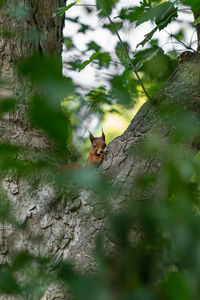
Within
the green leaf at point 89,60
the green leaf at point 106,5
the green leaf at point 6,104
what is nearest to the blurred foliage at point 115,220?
the green leaf at point 6,104

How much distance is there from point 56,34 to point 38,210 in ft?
4.45

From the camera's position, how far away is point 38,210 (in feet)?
5.68

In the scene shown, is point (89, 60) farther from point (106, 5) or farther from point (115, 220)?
point (115, 220)

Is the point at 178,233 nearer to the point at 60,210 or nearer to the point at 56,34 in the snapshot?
the point at 60,210

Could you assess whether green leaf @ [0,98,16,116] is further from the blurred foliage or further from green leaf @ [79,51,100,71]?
green leaf @ [79,51,100,71]

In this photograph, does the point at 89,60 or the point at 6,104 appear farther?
the point at 89,60

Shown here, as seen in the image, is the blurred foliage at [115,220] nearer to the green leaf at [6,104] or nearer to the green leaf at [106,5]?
the green leaf at [6,104]

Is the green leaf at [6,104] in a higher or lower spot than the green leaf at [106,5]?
lower

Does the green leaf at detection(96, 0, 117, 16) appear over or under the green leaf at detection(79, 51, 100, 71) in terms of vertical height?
under

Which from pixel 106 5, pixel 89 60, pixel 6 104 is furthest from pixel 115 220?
pixel 89 60

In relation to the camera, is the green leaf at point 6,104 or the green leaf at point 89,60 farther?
the green leaf at point 89,60

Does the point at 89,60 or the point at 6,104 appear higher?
the point at 89,60

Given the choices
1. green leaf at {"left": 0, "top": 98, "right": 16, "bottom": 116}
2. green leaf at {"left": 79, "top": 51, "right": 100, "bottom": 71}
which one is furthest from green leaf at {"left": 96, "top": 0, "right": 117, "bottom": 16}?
green leaf at {"left": 0, "top": 98, "right": 16, "bottom": 116}

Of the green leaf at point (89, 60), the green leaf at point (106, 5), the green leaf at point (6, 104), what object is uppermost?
the green leaf at point (89, 60)
